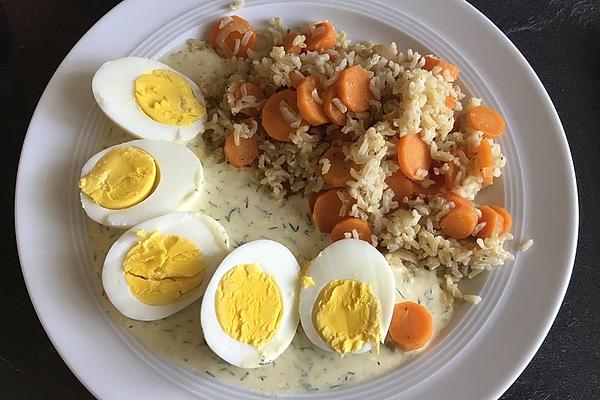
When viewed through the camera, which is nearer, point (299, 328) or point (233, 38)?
point (299, 328)

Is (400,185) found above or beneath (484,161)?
beneath

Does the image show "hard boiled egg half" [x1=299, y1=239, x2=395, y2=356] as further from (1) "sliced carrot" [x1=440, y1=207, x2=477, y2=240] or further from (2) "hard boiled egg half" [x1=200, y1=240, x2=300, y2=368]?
(1) "sliced carrot" [x1=440, y1=207, x2=477, y2=240]

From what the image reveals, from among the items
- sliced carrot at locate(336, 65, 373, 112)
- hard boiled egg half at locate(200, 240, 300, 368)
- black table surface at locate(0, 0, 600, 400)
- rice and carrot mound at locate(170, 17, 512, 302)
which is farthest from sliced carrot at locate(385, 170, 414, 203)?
black table surface at locate(0, 0, 600, 400)

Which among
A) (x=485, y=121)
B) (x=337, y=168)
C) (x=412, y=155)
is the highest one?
(x=485, y=121)

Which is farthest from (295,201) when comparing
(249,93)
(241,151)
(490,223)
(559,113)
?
(559,113)

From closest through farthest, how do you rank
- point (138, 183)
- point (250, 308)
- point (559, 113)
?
point (250, 308) < point (138, 183) < point (559, 113)

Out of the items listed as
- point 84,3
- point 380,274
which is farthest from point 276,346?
point 84,3

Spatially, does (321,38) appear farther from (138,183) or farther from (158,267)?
(158,267)

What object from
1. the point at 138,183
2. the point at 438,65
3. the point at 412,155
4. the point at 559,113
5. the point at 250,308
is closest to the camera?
the point at 250,308
